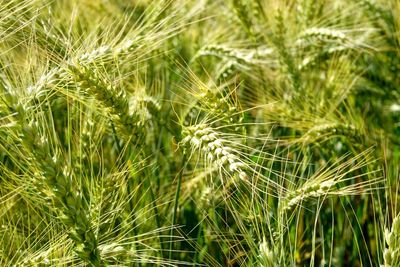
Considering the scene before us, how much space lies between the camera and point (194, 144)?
4.36 ft

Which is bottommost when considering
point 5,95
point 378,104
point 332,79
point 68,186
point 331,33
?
point 378,104

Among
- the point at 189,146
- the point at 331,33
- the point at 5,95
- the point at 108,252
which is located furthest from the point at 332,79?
the point at 5,95

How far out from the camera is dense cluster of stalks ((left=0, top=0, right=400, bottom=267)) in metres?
1.30

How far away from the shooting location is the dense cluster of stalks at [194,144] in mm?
1296

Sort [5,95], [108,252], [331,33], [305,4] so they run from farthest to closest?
[305,4], [331,33], [108,252], [5,95]

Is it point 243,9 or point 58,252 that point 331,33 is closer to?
point 243,9

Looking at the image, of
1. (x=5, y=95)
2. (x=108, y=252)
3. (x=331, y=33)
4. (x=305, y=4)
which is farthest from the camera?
(x=305, y=4)

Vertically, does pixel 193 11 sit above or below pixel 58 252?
above

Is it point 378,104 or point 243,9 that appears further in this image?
point 378,104

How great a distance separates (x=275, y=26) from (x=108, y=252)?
3.16 feet

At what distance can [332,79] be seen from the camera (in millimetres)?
2057

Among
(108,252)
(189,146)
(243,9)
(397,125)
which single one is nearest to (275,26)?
(243,9)

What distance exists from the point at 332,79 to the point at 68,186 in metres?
1.06

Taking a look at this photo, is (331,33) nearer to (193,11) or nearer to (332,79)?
(332,79)
